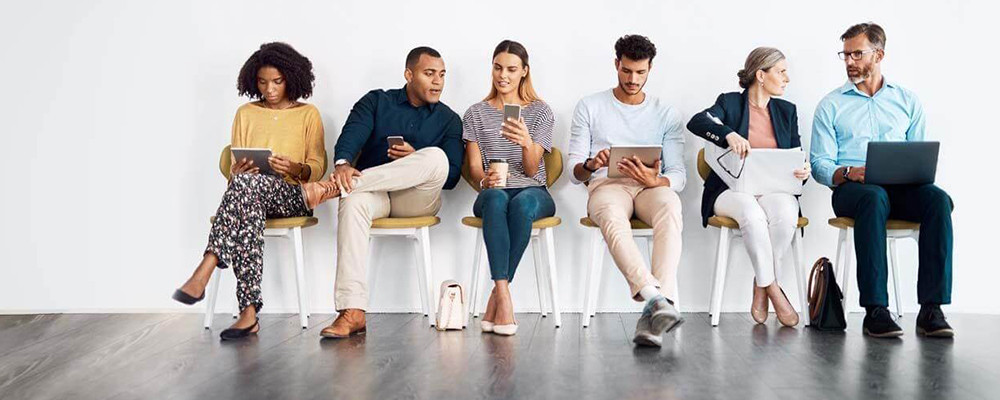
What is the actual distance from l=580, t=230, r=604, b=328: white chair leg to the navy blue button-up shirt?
0.70 metres

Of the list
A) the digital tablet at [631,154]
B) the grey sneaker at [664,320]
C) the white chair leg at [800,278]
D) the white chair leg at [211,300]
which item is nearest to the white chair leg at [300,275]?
the white chair leg at [211,300]

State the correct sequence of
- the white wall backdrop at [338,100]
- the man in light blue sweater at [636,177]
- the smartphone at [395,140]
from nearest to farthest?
the man in light blue sweater at [636,177], the smartphone at [395,140], the white wall backdrop at [338,100]

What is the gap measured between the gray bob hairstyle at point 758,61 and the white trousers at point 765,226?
56cm

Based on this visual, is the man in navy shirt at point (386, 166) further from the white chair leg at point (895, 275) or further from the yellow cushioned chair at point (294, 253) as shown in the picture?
the white chair leg at point (895, 275)

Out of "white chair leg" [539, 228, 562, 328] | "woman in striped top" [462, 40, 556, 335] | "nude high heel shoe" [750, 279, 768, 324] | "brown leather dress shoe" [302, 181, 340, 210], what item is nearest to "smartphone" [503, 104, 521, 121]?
"woman in striped top" [462, 40, 556, 335]

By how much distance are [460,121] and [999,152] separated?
254cm

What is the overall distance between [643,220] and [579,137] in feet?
1.69

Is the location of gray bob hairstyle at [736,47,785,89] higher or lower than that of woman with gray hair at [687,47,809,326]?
higher

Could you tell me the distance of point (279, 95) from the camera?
3.83 meters

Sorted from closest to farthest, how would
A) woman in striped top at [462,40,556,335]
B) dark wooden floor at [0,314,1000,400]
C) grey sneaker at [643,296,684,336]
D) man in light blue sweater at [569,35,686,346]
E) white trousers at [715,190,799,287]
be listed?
dark wooden floor at [0,314,1000,400]
grey sneaker at [643,296,684,336]
man in light blue sweater at [569,35,686,346]
woman in striped top at [462,40,556,335]
white trousers at [715,190,799,287]

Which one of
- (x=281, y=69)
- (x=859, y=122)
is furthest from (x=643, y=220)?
(x=281, y=69)

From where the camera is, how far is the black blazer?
3.65 metres

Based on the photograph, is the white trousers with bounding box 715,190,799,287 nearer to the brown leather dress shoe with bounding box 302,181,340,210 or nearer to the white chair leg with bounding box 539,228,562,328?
the white chair leg with bounding box 539,228,562,328

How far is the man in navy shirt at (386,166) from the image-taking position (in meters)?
3.28
